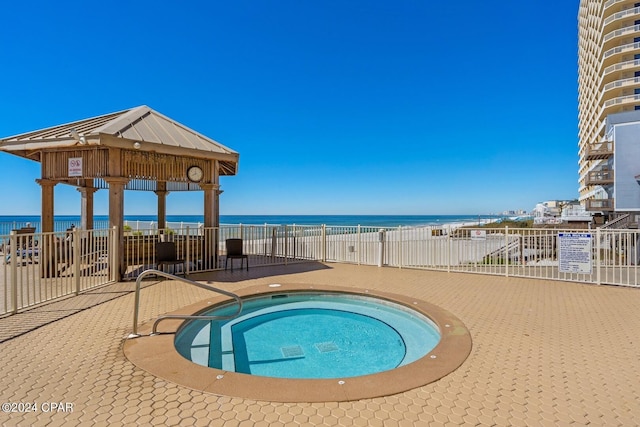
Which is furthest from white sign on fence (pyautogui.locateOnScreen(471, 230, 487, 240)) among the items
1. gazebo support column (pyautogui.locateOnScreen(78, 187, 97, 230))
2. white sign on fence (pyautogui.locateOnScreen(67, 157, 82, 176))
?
gazebo support column (pyautogui.locateOnScreen(78, 187, 97, 230))

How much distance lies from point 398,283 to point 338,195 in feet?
178

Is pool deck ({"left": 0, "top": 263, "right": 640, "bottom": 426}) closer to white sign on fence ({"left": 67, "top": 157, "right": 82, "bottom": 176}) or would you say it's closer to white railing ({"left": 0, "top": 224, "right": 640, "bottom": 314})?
white railing ({"left": 0, "top": 224, "right": 640, "bottom": 314})

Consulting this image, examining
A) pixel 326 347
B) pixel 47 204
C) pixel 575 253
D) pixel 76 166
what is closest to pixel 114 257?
pixel 76 166

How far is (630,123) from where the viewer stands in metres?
21.2

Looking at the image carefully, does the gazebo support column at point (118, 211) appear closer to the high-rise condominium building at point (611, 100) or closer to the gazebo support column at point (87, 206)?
the gazebo support column at point (87, 206)

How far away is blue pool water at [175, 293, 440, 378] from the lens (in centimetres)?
359

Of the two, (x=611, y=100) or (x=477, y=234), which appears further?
(x=611, y=100)

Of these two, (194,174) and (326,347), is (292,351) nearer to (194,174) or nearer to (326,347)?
(326,347)

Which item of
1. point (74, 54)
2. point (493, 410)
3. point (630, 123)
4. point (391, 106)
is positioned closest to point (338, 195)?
A: point (391, 106)

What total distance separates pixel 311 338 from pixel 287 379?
167 cm

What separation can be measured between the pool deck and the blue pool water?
2.39 feet

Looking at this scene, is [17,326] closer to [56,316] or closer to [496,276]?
[56,316]

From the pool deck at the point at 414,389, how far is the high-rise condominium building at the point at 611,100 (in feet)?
71.5

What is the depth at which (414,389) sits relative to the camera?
267 cm
